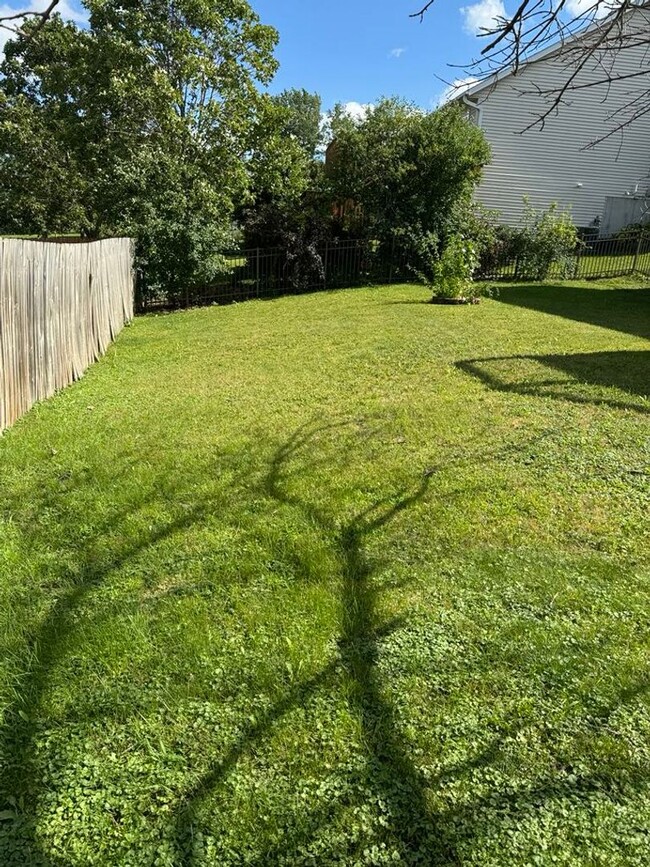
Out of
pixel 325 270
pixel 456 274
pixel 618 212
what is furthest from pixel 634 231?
pixel 325 270

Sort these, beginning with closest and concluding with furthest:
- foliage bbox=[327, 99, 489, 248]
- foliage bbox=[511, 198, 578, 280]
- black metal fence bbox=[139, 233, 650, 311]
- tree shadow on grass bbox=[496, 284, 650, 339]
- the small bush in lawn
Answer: tree shadow on grass bbox=[496, 284, 650, 339], the small bush in lawn, black metal fence bbox=[139, 233, 650, 311], foliage bbox=[327, 99, 489, 248], foliage bbox=[511, 198, 578, 280]

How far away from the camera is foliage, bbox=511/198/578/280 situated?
15.2 m

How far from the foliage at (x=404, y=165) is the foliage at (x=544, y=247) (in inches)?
87.8

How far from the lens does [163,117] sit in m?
12.7

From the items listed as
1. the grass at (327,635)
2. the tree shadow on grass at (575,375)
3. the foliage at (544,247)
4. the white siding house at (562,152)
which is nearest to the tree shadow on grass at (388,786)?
the grass at (327,635)

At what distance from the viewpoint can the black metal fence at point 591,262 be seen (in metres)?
15.8

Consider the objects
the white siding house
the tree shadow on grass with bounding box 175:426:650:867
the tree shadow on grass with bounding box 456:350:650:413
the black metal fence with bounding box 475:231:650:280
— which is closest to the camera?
the tree shadow on grass with bounding box 175:426:650:867

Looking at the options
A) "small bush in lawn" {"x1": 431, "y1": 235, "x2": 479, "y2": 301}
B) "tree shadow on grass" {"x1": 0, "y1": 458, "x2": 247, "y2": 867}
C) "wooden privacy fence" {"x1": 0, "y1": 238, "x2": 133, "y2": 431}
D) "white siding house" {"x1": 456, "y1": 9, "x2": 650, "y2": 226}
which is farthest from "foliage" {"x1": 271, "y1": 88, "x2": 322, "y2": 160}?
"tree shadow on grass" {"x1": 0, "y1": 458, "x2": 247, "y2": 867}

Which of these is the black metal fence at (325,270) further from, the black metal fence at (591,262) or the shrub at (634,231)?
the shrub at (634,231)

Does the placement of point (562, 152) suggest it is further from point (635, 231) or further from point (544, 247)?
point (544, 247)

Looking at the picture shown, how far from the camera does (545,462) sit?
12.8ft

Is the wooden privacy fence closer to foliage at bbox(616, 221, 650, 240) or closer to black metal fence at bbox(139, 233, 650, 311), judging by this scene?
black metal fence at bbox(139, 233, 650, 311)

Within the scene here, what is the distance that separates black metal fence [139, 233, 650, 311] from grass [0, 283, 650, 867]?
9167 millimetres

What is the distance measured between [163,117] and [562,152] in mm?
14333
